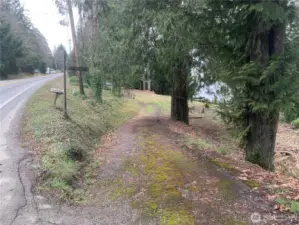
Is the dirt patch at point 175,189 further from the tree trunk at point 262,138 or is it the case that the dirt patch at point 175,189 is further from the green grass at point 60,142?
the tree trunk at point 262,138

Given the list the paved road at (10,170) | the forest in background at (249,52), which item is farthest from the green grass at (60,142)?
the forest in background at (249,52)

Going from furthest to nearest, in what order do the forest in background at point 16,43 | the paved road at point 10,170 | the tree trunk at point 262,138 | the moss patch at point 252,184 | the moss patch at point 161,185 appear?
the forest in background at point 16,43
the tree trunk at point 262,138
the moss patch at point 252,184
the moss patch at point 161,185
the paved road at point 10,170

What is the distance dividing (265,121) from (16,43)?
4004 cm

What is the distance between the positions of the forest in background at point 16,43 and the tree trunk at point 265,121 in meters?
34.4

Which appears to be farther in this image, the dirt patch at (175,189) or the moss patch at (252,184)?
the moss patch at (252,184)

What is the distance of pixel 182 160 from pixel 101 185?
80.2 inches

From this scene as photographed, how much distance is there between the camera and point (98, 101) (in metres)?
17.9

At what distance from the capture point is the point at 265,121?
6137 mm

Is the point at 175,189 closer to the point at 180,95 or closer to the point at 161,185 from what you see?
the point at 161,185

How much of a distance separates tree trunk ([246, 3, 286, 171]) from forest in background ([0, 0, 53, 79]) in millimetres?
A: 34446

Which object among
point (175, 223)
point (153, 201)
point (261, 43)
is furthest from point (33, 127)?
point (261, 43)

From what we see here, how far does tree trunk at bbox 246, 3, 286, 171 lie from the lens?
593cm

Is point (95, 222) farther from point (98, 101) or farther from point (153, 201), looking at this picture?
point (98, 101)

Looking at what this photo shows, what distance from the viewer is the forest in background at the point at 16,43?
34938mm
